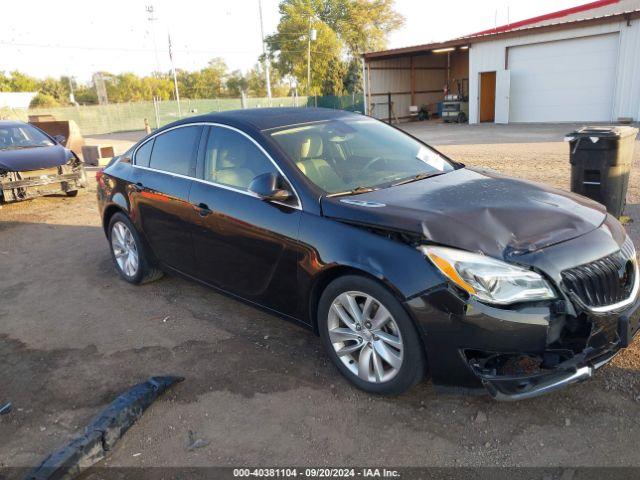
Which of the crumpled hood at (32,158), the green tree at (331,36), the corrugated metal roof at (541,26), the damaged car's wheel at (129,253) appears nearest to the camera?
the damaged car's wheel at (129,253)

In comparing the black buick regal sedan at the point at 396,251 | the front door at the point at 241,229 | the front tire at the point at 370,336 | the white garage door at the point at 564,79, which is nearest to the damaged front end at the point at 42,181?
the black buick regal sedan at the point at 396,251

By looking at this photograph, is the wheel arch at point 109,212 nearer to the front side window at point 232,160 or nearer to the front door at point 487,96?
the front side window at point 232,160

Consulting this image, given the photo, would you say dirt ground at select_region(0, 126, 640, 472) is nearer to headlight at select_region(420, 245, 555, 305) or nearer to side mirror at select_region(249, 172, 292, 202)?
headlight at select_region(420, 245, 555, 305)

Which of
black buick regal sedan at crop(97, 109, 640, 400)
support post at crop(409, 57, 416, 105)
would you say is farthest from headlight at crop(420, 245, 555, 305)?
support post at crop(409, 57, 416, 105)

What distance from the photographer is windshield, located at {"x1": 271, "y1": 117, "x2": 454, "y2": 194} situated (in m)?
3.64

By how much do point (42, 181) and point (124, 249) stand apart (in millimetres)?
5323

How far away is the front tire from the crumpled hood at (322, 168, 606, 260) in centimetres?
40

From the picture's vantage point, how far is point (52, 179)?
9758mm

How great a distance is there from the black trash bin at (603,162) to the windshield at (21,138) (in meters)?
9.57

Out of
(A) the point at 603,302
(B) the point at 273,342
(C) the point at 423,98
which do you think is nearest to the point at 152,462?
(B) the point at 273,342

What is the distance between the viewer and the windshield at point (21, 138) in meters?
10.0

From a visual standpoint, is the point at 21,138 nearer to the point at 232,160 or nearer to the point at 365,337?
the point at 232,160

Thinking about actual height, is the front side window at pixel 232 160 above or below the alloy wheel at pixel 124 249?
above

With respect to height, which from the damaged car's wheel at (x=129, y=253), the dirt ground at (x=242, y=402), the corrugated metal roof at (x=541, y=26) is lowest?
the dirt ground at (x=242, y=402)
